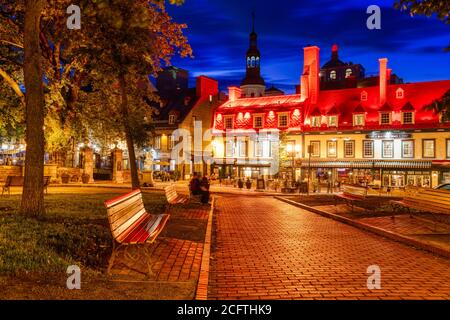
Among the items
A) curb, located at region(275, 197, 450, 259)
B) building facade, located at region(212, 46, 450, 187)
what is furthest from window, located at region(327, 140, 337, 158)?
curb, located at region(275, 197, 450, 259)

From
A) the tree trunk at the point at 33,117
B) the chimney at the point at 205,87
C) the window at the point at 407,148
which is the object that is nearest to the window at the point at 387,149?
the window at the point at 407,148

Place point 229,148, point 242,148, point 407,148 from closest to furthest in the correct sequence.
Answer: point 407,148 → point 242,148 → point 229,148

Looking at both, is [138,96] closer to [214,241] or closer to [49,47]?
[49,47]

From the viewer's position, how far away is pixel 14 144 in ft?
152

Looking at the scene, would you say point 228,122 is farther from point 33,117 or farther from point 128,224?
point 128,224

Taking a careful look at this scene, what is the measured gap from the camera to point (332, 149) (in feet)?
153

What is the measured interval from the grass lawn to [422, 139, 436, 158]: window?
36.7 metres

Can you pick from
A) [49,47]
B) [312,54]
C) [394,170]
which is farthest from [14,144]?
[394,170]

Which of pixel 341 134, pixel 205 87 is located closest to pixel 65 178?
pixel 341 134

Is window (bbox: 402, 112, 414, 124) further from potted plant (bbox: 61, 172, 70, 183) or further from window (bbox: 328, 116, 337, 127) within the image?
potted plant (bbox: 61, 172, 70, 183)

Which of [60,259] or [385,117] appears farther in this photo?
[385,117]

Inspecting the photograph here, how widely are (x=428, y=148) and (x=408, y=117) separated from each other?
12.0ft

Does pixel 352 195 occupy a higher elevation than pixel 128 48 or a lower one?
lower

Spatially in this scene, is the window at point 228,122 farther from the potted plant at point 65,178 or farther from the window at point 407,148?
the potted plant at point 65,178
